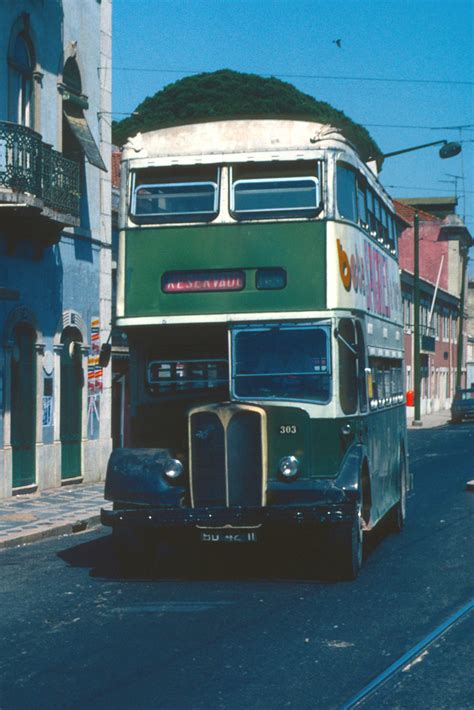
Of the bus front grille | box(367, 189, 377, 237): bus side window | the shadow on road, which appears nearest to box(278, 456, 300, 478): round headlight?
the bus front grille

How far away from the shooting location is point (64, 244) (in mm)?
23828

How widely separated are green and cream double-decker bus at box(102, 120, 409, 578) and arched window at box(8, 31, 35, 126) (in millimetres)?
9611

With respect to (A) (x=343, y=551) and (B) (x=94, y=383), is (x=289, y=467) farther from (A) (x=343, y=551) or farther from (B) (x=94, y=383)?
(B) (x=94, y=383)

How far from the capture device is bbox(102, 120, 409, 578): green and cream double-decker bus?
466 inches

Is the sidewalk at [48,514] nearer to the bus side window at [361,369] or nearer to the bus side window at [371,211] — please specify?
the bus side window at [361,369]

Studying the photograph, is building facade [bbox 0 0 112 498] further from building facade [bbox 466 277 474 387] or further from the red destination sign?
building facade [bbox 466 277 474 387]

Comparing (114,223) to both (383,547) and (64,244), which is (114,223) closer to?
(64,244)

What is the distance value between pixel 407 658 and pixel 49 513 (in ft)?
36.6

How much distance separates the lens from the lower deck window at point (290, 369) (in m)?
12.1

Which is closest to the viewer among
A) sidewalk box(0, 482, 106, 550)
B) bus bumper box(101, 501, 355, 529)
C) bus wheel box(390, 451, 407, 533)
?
bus bumper box(101, 501, 355, 529)

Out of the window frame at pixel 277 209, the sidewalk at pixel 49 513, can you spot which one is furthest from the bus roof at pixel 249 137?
the sidewalk at pixel 49 513

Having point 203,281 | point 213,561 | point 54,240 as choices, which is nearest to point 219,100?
point 54,240

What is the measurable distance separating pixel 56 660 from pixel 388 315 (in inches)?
341

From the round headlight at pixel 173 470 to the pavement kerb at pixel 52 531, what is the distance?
13.2 feet
